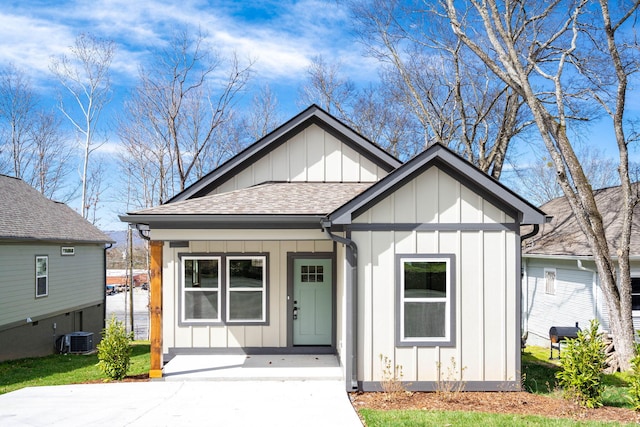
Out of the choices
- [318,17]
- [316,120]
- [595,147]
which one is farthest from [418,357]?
[595,147]

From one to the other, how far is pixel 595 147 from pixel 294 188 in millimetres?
31037

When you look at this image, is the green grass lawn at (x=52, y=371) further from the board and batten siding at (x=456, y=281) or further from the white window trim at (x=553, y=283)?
the white window trim at (x=553, y=283)

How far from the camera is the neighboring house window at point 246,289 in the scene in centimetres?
1065

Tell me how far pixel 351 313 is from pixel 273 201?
294cm

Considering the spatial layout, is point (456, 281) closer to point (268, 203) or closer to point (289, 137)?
point (268, 203)

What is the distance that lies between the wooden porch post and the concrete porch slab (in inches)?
11.6

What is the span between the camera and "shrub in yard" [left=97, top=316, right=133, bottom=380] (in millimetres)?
8805

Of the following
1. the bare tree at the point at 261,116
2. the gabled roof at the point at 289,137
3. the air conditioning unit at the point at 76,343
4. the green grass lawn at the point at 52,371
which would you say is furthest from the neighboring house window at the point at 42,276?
the bare tree at the point at 261,116

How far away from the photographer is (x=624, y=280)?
12.0 meters

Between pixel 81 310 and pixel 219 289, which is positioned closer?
pixel 219 289

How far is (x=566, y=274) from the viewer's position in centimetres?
1661

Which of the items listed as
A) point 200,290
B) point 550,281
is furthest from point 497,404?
point 550,281

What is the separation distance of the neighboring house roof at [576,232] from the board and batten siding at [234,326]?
9.86m

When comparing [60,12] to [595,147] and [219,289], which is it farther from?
[595,147]
